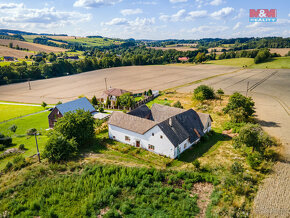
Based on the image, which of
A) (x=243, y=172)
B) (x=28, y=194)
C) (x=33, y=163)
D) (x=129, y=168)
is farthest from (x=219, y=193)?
(x=33, y=163)

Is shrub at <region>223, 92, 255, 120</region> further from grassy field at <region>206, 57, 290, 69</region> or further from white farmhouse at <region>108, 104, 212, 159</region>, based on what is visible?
grassy field at <region>206, 57, 290, 69</region>

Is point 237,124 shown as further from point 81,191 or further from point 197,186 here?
point 81,191

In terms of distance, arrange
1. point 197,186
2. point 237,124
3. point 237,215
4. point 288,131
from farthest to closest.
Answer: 1. point 237,124
2. point 288,131
3. point 197,186
4. point 237,215

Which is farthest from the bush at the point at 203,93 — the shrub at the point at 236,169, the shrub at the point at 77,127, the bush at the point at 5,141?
the bush at the point at 5,141

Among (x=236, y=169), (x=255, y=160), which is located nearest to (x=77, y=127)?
(x=236, y=169)

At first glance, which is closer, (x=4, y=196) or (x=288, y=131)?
(x=4, y=196)

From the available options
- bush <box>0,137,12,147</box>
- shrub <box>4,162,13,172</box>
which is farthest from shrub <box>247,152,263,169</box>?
bush <box>0,137,12,147</box>

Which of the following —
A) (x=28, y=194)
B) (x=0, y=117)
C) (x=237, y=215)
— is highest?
(x=0, y=117)
